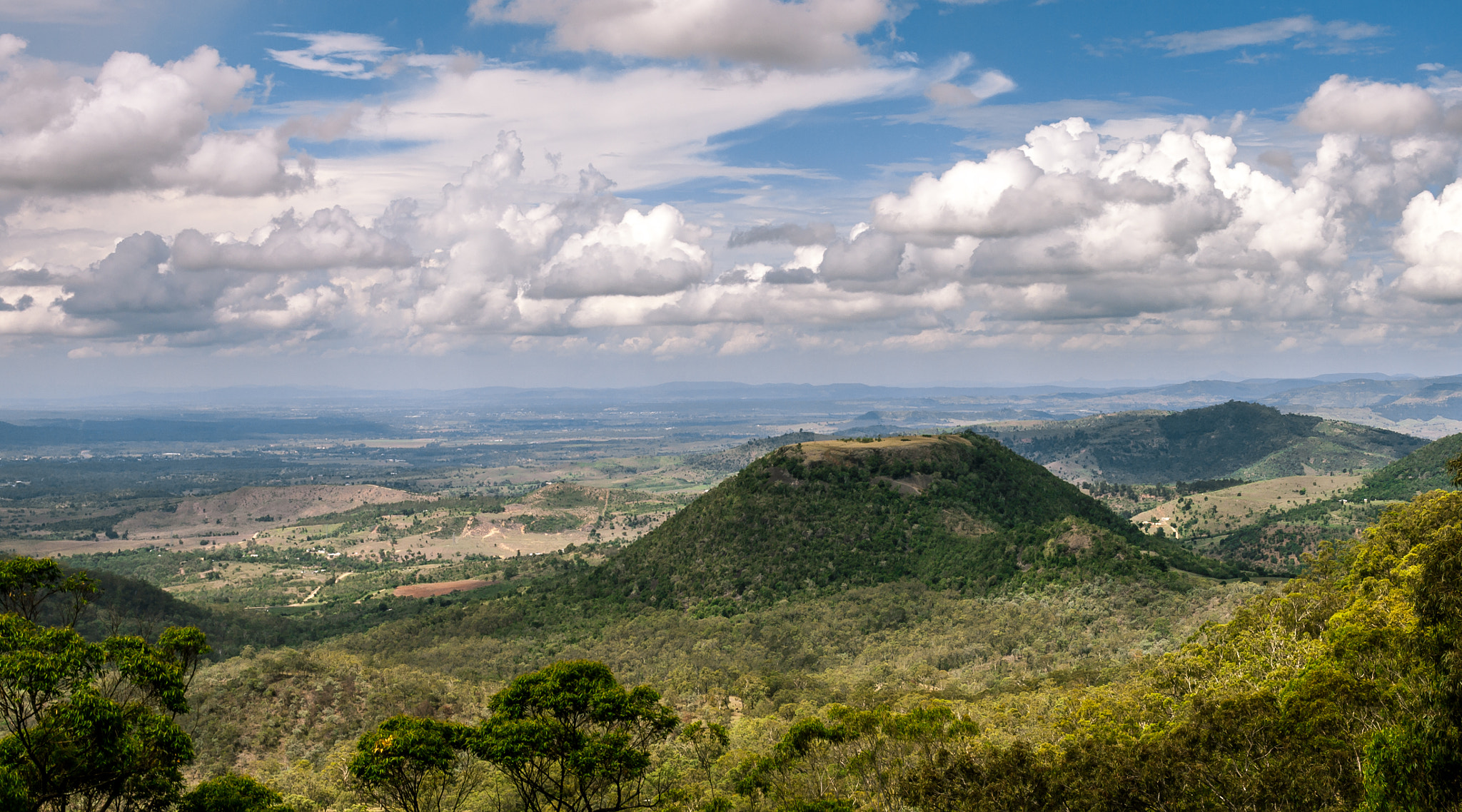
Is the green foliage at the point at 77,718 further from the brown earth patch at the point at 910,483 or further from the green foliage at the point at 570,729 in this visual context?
the brown earth patch at the point at 910,483

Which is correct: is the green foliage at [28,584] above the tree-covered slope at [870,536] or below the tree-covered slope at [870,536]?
above

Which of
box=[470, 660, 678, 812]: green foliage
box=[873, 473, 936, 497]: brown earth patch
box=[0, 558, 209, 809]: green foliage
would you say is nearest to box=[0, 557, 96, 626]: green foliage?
box=[0, 558, 209, 809]: green foliage

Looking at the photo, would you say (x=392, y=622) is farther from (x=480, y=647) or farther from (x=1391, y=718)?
(x=1391, y=718)

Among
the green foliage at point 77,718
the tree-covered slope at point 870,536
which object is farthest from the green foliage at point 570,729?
the tree-covered slope at point 870,536

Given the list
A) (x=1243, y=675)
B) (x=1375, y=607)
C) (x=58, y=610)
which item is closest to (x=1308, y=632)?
(x=1375, y=607)

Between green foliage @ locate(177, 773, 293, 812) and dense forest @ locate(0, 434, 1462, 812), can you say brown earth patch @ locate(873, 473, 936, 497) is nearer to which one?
dense forest @ locate(0, 434, 1462, 812)
